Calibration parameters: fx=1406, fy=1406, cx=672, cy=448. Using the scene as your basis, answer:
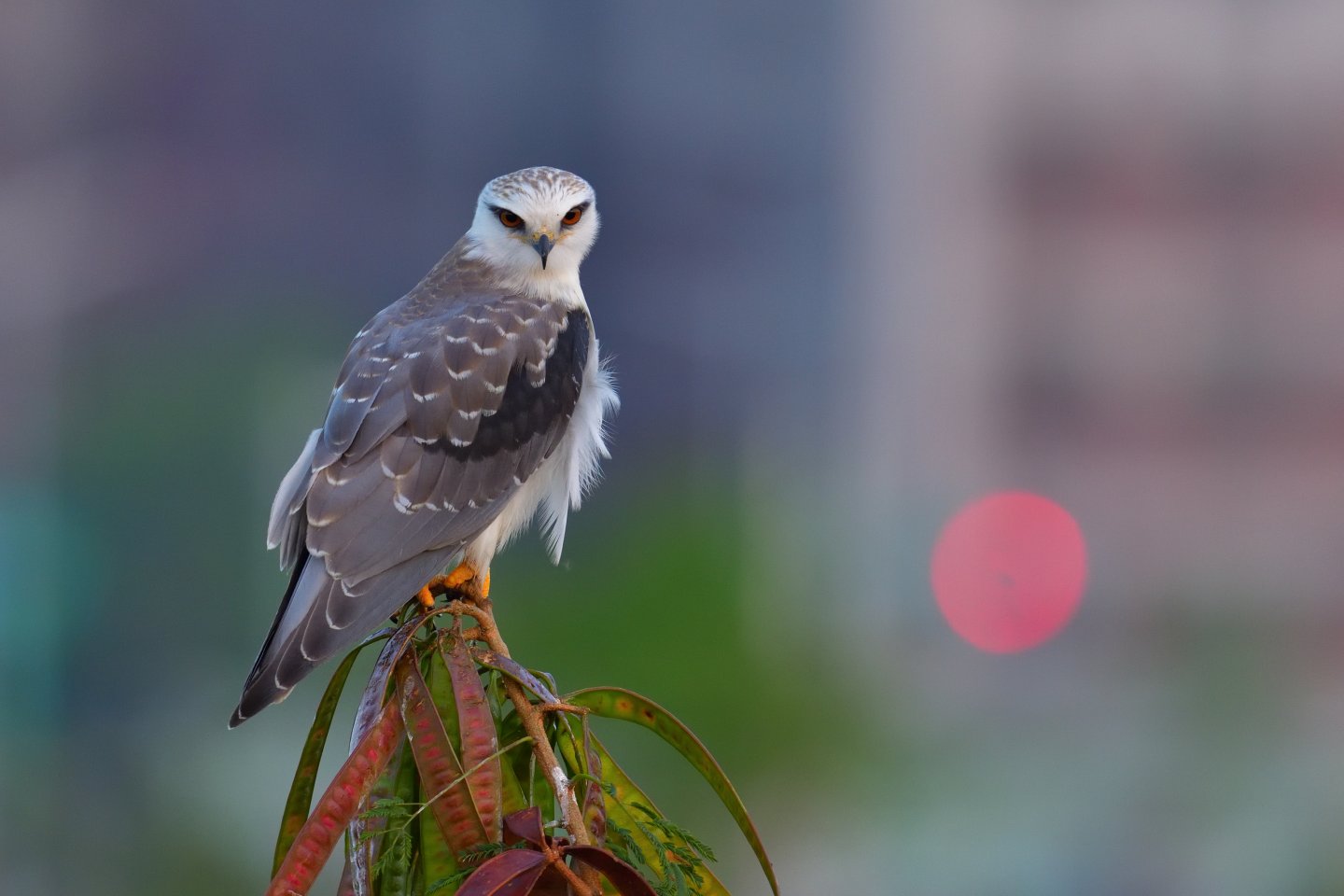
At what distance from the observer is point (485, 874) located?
118cm

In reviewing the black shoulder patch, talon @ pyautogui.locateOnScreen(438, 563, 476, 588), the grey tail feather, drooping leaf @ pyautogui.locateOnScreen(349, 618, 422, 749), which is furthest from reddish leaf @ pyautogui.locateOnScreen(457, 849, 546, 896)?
the black shoulder patch

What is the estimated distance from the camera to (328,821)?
50.7 inches

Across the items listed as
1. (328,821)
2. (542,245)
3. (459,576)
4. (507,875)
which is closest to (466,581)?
(459,576)

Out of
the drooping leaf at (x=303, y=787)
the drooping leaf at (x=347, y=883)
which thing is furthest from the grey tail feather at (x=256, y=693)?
the drooping leaf at (x=347, y=883)

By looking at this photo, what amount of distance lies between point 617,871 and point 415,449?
1274mm

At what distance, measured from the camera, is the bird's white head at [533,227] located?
9.30 feet

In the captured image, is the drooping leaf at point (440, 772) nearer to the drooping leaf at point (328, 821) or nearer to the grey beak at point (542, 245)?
the drooping leaf at point (328, 821)

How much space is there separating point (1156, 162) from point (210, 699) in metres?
6.64

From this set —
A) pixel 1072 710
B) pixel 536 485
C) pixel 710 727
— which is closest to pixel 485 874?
pixel 536 485

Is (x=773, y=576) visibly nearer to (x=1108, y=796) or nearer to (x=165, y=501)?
(x=1108, y=796)

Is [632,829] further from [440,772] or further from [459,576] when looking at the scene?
[459,576]

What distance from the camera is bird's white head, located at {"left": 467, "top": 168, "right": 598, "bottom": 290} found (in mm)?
2836

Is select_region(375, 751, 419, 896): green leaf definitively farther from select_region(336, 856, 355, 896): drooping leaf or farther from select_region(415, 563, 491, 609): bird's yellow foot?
select_region(415, 563, 491, 609): bird's yellow foot

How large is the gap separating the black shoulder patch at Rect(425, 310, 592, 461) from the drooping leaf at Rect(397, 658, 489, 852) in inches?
38.6
